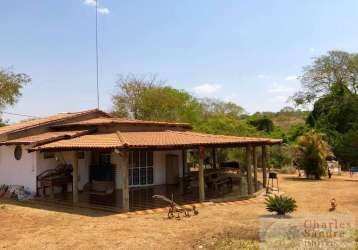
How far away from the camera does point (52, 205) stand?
54.2 feet

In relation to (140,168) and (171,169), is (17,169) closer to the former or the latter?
(140,168)

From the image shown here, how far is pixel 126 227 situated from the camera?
1217 cm

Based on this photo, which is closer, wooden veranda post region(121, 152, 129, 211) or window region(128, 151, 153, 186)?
wooden veranda post region(121, 152, 129, 211)

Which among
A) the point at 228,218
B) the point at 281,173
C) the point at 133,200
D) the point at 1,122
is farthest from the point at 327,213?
the point at 1,122

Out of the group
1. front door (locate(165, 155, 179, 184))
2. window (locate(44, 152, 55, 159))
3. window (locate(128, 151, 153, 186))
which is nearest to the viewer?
window (locate(44, 152, 55, 159))

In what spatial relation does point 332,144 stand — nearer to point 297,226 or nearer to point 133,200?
point 133,200

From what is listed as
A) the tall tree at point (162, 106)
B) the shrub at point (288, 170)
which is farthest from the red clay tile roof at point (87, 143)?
the tall tree at point (162, 106)

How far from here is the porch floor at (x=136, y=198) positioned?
1584cm

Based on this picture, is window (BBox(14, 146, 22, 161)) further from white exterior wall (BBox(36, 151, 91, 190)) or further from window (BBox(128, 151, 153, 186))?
window (BBox(128, 151, 153, 186))

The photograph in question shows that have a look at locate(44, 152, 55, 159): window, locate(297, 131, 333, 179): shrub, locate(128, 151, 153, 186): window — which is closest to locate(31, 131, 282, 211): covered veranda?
locate(128, 151, 153, 186): window

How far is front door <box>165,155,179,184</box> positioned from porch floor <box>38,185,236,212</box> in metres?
1.37

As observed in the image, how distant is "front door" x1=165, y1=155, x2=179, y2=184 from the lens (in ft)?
72.5

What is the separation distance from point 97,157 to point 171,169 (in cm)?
389

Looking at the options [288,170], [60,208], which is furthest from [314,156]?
[60,208]
